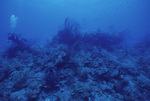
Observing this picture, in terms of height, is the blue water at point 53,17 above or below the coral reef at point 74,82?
above

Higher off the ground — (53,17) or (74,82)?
(53,17)

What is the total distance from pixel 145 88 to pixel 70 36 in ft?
26.3

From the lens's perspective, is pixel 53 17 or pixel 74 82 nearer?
pixel 74 82

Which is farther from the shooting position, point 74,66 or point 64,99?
point 74,66

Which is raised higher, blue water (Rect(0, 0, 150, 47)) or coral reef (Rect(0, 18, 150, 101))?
blue water (Rect(0, 0, 150, 47))

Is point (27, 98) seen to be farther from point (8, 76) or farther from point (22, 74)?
point (8, 76)

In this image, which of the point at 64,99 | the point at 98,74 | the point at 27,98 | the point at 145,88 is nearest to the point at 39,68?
the point at 27,98

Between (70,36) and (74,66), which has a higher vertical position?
(70,36)

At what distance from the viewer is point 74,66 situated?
536 cm

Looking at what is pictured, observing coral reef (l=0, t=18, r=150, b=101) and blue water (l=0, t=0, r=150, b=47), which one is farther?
blue water (l=0, t=0, r=150, b=47)

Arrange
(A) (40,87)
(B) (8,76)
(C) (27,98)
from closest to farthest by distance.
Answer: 1. (C) (27,98)
2. (A) (40,87)
3. (B) (8,76)

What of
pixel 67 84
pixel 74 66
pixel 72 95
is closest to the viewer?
pixel 72 95

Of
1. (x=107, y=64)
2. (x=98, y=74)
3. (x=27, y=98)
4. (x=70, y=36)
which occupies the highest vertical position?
(x=70, y=36)

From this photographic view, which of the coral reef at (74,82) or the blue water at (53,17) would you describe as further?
the blue water at (53,17)
